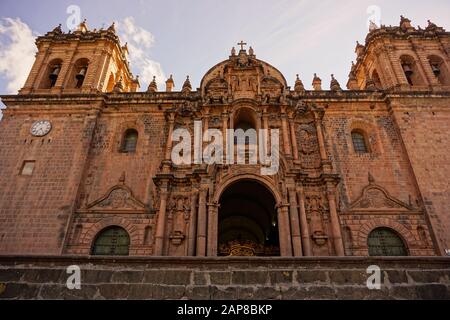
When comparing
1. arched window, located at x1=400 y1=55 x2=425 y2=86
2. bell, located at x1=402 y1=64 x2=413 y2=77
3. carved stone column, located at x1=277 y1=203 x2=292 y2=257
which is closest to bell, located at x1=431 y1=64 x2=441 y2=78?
arched window, located at x1=400 y1=55 x2=425 y2=86

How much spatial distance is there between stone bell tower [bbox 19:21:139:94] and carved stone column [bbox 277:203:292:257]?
38.9ft

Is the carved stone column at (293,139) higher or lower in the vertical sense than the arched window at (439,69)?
lower

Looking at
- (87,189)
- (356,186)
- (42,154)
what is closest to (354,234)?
(356,186)

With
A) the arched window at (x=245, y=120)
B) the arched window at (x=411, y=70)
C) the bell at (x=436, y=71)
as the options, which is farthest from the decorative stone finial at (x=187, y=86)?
the bell at (x=436, y=71)

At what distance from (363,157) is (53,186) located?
14.7 meters

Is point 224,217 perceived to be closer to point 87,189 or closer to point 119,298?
point 87,189

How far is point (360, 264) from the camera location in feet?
16.5

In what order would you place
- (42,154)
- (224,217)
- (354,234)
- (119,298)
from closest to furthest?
(119,298) → (354,234) → (42,154) → (224,217)

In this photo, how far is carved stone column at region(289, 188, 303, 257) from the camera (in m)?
12.2

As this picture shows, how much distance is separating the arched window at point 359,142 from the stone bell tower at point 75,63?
44.5 ft

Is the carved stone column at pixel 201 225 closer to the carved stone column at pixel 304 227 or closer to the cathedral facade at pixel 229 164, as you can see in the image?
the cathedral facade at pixel 229 164

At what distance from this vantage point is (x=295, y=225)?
41.9 feet

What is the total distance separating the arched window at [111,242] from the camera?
13156 mm

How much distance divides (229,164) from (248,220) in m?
7.10
